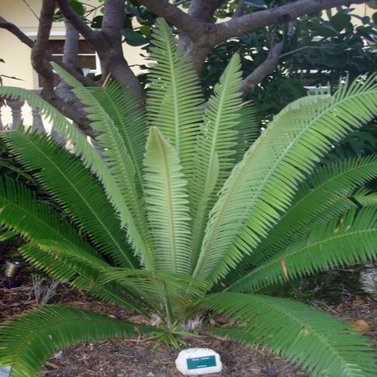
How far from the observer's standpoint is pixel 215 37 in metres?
3.49

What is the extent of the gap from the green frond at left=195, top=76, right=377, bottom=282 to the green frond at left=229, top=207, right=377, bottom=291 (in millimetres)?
184

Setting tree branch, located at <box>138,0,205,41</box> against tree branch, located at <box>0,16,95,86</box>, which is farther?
tree branch, located at <box>0,16,95,86</box>

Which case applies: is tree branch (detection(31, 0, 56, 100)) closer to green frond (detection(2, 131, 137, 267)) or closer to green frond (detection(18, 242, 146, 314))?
green frond (detection(2, 131, 137, 267))

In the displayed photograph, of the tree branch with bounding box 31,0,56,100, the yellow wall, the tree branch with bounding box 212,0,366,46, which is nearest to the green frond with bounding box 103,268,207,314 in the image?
the tree branch with bounding box 31,0,56,100

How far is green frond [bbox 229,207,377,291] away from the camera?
2631 mm

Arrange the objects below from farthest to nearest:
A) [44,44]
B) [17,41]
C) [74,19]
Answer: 1. [17,41]
2. [74,19]
3. [44,44]

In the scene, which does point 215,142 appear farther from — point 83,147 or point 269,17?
point 269,17

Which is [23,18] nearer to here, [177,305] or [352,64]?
[352,64]

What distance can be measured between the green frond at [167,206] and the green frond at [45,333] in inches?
14.4

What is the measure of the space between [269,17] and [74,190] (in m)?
1.52

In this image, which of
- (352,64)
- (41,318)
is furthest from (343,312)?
(352,64)

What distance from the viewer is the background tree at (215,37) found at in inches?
136

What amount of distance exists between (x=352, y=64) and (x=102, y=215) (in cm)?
247

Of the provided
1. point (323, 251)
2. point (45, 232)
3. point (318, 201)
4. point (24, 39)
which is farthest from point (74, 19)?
point (323, 251)
